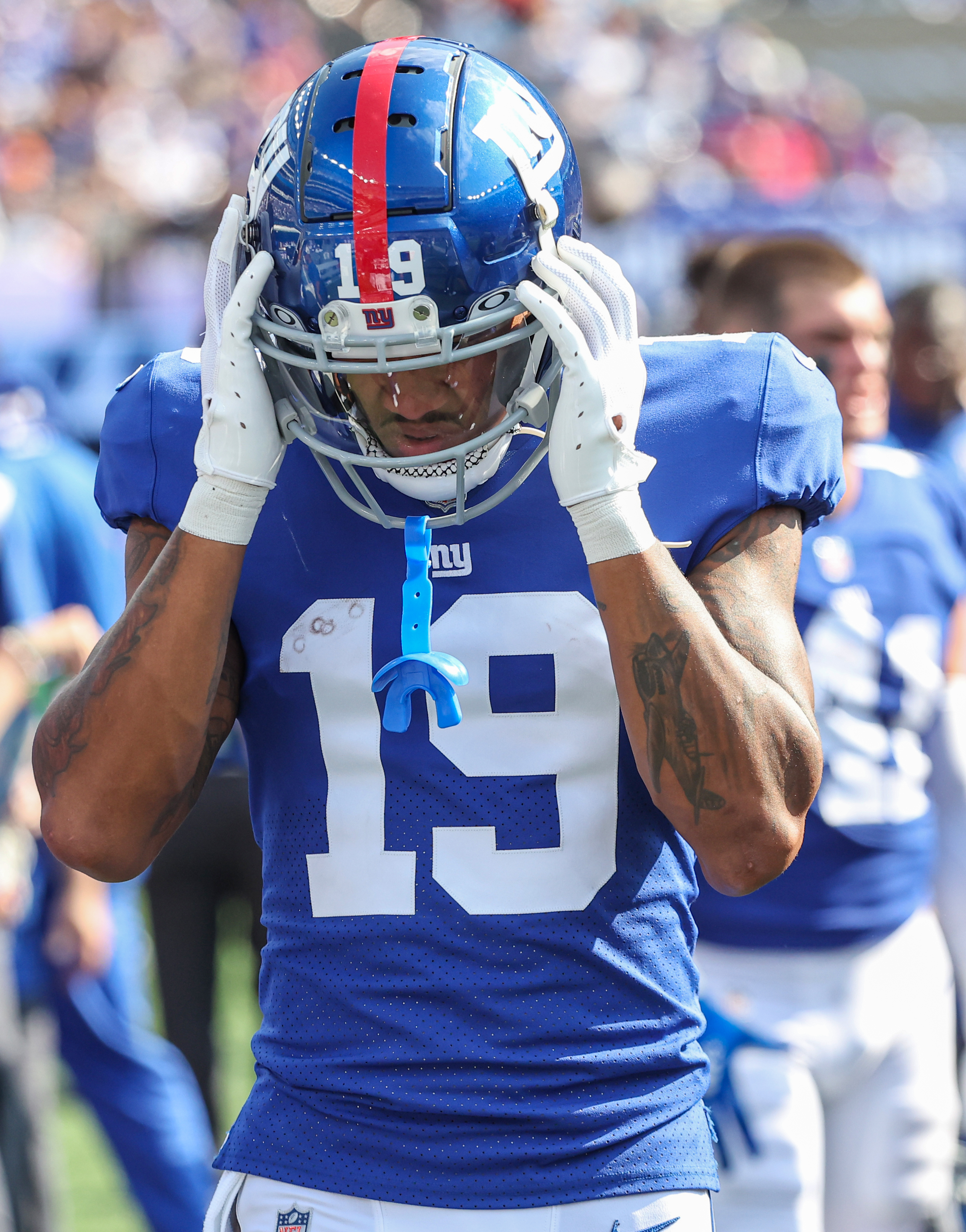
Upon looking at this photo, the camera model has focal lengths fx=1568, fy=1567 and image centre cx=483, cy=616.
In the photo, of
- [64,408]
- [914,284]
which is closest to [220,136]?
[64,408]

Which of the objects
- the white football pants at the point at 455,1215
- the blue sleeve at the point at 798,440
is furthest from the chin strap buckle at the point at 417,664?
the white football pants at the point at 455,1215

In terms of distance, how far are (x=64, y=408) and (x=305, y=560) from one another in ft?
16.0

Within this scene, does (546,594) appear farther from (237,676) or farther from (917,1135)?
(917,1135)

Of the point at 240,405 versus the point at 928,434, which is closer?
the point at 240,405

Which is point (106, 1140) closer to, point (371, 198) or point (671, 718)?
point (671, 718)

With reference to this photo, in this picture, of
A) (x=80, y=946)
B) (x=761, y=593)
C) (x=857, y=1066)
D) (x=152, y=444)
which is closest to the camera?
(x=761, y=593)

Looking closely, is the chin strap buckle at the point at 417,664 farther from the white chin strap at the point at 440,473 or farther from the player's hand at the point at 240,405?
the player's hand at the point at 240,405

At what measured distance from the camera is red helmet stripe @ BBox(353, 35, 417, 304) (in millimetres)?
1510

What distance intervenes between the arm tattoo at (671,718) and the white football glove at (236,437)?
417 mm

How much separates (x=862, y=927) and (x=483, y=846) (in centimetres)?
128

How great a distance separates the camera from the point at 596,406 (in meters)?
1.50

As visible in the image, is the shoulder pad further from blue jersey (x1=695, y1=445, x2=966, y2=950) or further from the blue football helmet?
blue jersey (x1=695, y1=445, x2=966, y2=950)

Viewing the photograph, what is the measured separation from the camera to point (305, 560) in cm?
166

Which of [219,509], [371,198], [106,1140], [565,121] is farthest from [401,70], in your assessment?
[565,121]
